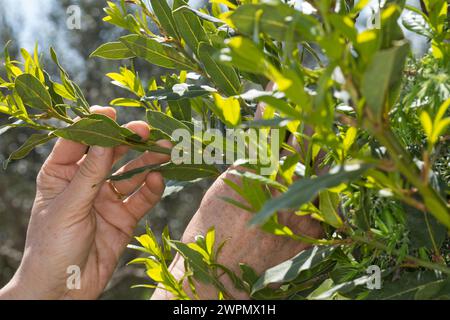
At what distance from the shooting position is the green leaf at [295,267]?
676 millimetres

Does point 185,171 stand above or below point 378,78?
below

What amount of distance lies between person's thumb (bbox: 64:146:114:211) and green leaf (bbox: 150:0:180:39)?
0.28 m

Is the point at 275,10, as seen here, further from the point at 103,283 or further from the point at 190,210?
the point at 190,210

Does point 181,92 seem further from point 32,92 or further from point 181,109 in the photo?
point 32,92

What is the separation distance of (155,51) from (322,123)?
0.53 m

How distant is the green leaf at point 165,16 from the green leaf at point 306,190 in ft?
1.77

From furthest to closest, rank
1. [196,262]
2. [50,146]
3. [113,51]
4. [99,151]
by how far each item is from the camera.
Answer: [50,146] < [99,151] < [113,51] < [196,262]

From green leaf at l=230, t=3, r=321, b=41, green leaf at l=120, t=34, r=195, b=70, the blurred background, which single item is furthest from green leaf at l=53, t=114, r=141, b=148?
the blurred background

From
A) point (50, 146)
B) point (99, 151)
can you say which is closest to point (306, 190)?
point (99, 151)

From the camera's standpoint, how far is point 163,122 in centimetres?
94

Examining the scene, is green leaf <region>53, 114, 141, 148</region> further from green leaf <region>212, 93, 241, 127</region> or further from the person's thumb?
green leaf <region>212, 93, 241, 127</region>

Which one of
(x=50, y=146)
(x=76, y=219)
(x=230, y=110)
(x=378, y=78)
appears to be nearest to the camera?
(x=378, y=78)

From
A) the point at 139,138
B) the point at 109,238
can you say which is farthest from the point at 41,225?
the point at 139,138

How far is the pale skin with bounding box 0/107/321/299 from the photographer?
1185 millimetres
